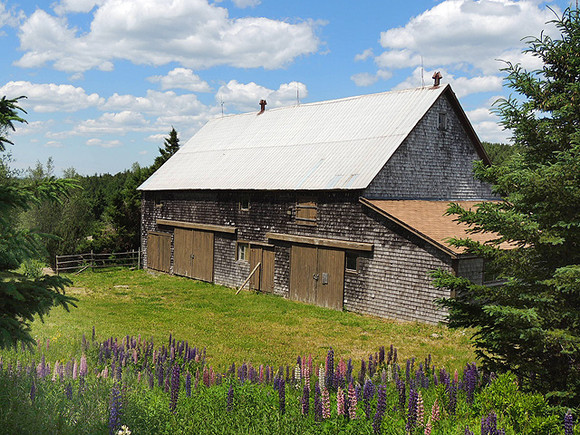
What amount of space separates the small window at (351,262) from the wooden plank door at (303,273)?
1.48 m

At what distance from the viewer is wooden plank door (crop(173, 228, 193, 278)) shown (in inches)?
1057

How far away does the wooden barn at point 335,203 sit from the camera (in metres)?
18.0

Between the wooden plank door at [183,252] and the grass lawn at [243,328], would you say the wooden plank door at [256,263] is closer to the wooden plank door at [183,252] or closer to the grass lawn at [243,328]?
the grass lawn at [243,328]

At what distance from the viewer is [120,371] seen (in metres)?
8.34

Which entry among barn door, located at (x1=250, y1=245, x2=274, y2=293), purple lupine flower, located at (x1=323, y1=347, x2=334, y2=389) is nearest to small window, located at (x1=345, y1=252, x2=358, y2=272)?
barn door, located at (x1=250, y1=245, x2=274, y2=293)

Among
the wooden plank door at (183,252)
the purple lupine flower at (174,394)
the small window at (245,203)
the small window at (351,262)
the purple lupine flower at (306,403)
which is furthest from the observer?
the wooden plank door at (183,252)

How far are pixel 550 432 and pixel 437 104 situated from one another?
57.3 ft

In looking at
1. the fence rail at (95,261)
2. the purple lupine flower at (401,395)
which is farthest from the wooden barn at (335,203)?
the purple lupine flower at (401,395)

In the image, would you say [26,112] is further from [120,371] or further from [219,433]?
[219,433]

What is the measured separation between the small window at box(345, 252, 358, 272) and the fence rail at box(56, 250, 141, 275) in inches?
647

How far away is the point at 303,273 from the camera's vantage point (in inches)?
826

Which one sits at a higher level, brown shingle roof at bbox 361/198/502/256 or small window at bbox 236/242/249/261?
brown shingle roof at bbox 361/198/502/256

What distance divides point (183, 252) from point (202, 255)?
170 cm

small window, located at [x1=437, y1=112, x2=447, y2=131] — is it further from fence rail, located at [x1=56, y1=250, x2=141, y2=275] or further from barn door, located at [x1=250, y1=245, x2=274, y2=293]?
fence rail, located at [x1=56, y1=250, x2=141, y2=275]
